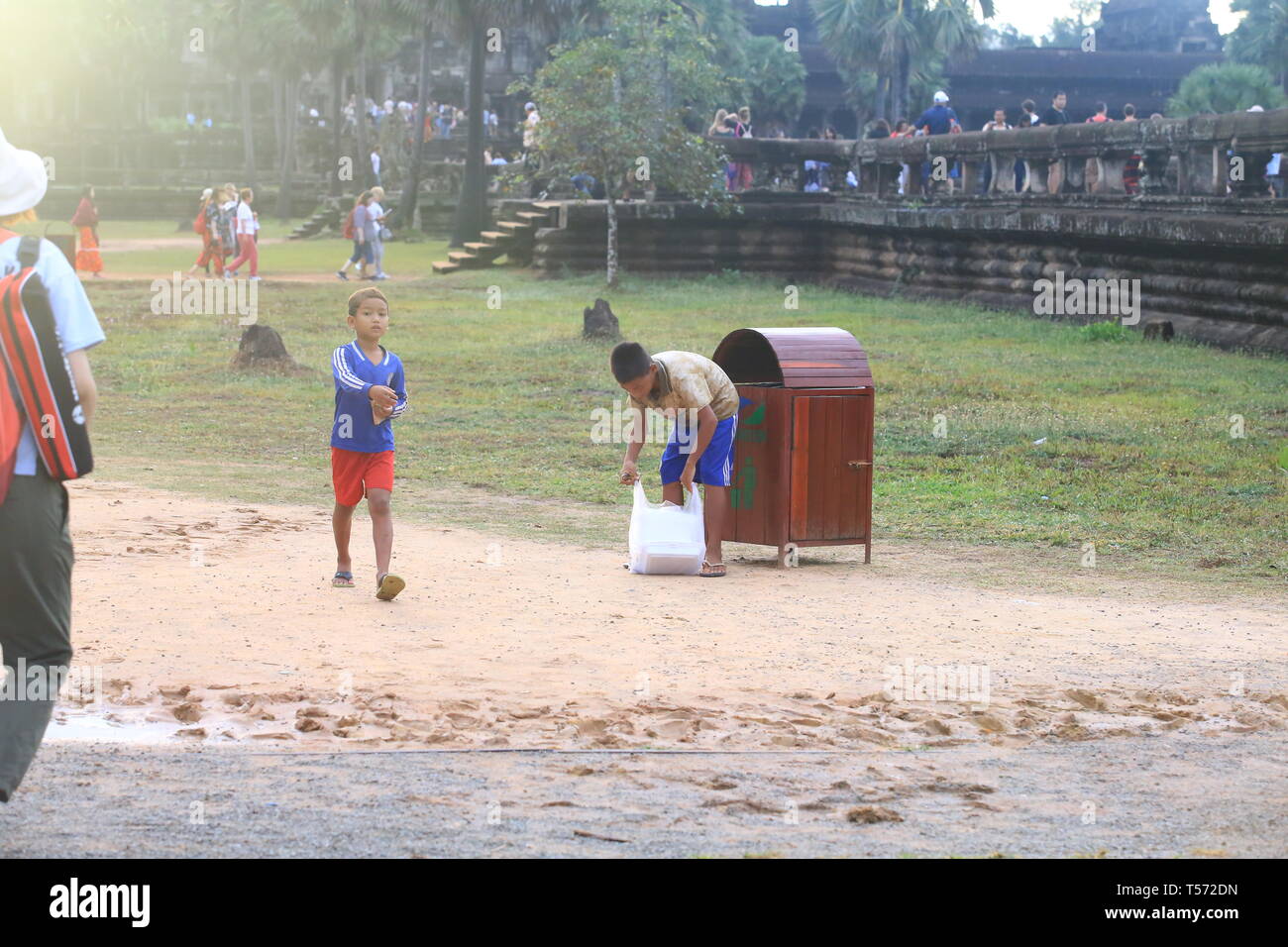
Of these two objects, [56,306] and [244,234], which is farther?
[244,234]

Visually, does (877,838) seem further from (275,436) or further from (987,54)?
(987,54)

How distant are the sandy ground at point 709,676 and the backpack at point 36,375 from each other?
1081mm

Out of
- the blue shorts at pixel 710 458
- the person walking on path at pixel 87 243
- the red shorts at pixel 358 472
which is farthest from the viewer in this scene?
the person walking on path at pixel 87 243

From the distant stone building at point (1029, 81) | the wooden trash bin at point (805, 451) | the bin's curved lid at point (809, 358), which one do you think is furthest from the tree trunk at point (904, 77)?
the wooden trash bin at point (805, 451)

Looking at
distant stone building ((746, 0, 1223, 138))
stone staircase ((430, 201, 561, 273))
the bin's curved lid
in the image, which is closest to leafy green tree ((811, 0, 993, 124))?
distant stone building ((746, 0, 1223, 138))

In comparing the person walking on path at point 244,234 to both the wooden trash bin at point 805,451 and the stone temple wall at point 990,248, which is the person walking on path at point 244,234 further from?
the wooden trash bin at point 805,451

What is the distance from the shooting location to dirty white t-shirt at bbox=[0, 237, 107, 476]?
4.39 meters

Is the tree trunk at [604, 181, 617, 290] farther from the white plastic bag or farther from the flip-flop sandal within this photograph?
the flip-flop sandal

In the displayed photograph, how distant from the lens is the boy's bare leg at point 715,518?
905 cm

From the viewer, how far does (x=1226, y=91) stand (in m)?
47.9

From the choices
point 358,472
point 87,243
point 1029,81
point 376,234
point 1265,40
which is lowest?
point 358,472

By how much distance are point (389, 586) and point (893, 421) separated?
780 centimetres

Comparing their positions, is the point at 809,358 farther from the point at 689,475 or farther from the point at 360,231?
the point at 360,231

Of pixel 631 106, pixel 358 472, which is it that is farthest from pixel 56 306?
pixel 631 106
